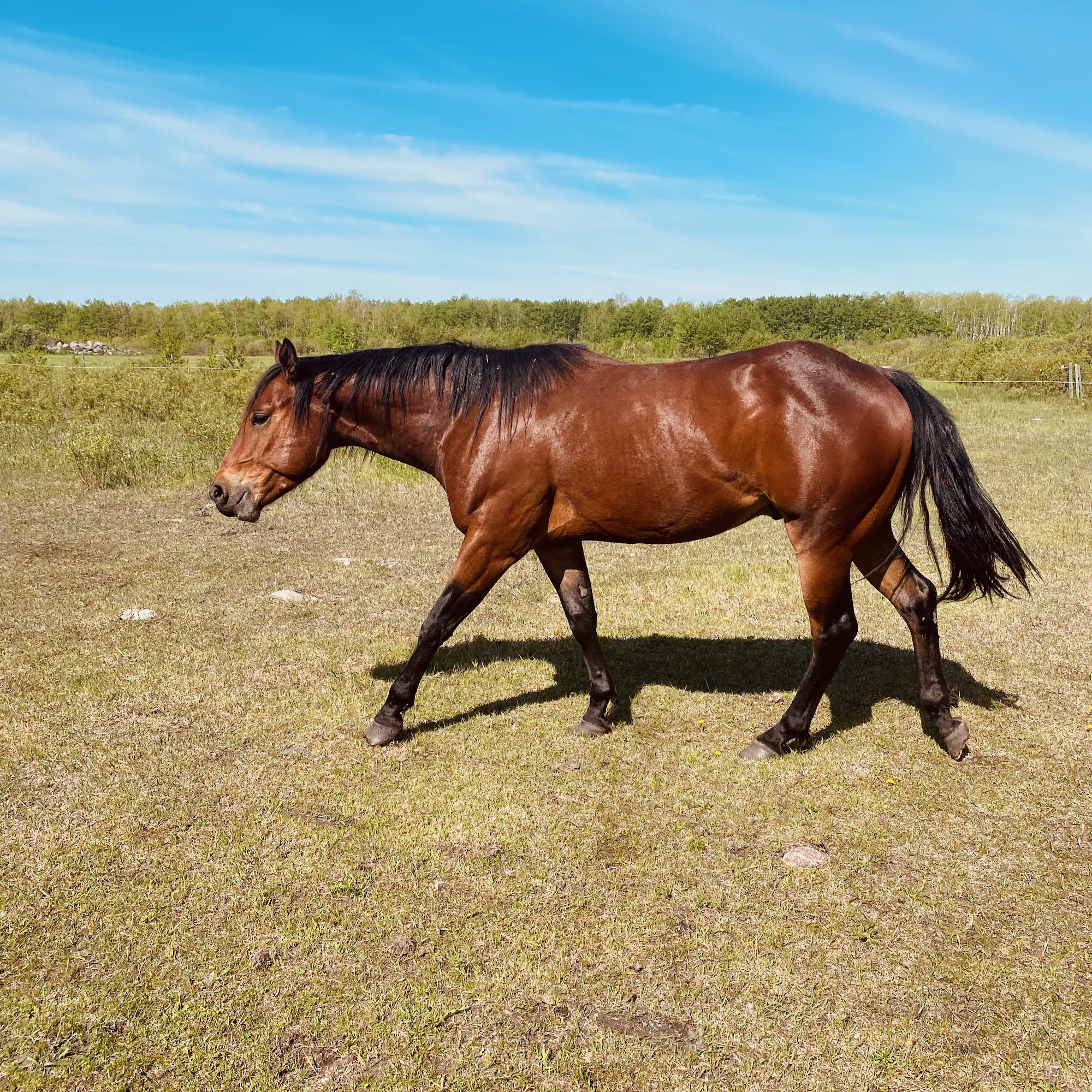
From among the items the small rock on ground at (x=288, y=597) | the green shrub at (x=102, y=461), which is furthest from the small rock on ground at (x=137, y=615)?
the green shrub at (x=102, y=461)

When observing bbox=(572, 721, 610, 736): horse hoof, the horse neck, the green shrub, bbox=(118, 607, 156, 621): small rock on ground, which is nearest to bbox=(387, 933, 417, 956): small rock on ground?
bbox=(572, 721, 610, 736): horse hoof

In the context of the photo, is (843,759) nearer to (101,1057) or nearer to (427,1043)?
(427,1043)

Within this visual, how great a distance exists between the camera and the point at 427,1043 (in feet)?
8.55

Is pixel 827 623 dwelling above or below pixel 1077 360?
below

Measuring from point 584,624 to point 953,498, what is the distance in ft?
7.17

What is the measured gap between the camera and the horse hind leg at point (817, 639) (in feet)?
14.1

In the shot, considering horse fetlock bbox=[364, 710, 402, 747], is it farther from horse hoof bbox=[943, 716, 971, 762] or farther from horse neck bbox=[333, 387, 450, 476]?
horse hoof bbox=[943, 716, 971, 762]

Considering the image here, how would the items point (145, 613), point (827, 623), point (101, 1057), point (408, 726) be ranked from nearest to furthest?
1. point (101, 1057)
2. point (827, 623)
3. point (408, 726)
4. point (145, 613)

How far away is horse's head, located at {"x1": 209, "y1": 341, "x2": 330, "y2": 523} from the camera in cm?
472

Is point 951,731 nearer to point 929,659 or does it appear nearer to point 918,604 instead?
point 929,659

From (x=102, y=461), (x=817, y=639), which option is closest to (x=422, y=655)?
(x=817, y=639)

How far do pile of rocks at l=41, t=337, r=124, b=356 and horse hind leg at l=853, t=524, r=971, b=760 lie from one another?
49.9 meters

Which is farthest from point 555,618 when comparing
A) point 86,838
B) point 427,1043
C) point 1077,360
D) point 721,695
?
point 1077,360

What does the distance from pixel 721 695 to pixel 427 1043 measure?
10.9 feet
